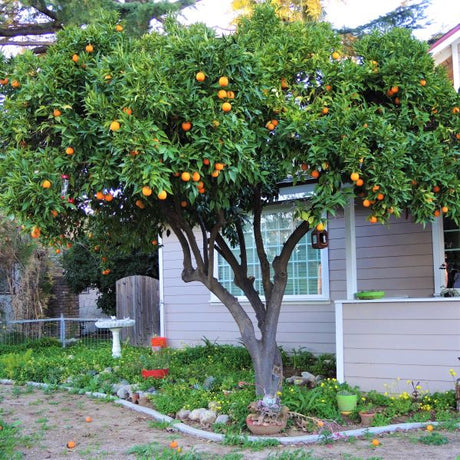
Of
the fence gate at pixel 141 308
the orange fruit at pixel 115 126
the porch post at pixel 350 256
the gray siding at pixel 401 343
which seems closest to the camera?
the orange fruit at pixel 115 126

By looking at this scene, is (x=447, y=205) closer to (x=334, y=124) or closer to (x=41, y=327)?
(x=334, y=124)

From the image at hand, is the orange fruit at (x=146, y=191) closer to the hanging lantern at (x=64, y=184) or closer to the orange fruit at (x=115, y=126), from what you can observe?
the orange fruit at (x=115, y=126)

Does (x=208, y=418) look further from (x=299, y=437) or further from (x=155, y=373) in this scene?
(x=155, y=373)

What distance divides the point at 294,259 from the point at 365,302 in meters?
3.01

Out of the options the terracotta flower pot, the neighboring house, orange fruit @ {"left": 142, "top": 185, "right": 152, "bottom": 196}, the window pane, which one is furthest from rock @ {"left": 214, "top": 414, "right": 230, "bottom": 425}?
the window pane

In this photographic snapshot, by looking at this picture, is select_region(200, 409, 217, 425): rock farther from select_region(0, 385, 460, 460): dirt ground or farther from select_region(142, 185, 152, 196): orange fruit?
select_region(142, 185, 152, 196): orange fruit

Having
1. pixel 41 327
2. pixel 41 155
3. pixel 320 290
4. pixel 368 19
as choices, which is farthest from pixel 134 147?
pixel 368 19

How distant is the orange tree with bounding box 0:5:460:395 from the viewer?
5078 millimetres

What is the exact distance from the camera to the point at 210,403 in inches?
248

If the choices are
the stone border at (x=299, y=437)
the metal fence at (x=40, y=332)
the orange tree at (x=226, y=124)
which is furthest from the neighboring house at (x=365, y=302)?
the metal fence at (x=40, y=332)

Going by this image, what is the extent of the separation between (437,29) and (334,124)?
1475 cm

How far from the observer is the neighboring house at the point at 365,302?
6.67 metres

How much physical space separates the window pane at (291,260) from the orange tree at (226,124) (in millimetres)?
3201

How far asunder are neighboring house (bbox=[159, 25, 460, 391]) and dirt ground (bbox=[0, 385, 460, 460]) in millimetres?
1303
